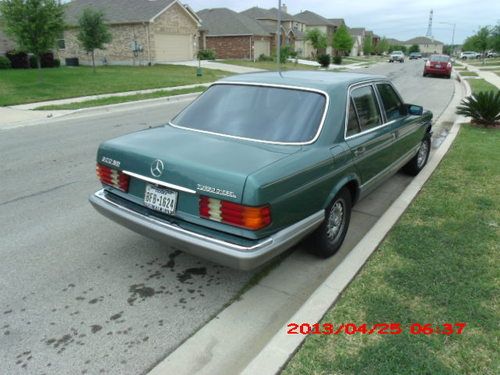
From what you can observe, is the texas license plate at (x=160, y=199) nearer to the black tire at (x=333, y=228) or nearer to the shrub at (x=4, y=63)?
the black tire at (x=333, y=228)

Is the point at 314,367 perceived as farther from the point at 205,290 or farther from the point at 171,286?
the point at 171,286

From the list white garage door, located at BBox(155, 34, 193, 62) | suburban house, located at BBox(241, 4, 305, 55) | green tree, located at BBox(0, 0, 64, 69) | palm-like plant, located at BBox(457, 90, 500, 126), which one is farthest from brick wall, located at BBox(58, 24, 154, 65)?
suburban house, located at BBox(241, 4, 305, 55)

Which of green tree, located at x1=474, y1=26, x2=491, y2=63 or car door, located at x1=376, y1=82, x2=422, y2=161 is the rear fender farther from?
green tree, located at x1=474, y1=26, x2=491, y2=63

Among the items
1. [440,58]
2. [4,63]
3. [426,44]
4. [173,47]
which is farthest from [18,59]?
[426,44]

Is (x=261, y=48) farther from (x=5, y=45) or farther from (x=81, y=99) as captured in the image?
(x=81, y=99)

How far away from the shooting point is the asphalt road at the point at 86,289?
2.73m

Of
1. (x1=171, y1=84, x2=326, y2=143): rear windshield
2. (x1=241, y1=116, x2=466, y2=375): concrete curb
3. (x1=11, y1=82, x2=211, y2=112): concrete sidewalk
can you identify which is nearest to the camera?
(x1=241, y1=116, x2=466, y2=375): concrete curb

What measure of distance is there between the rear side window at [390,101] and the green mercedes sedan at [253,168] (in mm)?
233

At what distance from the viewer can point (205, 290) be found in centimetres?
346

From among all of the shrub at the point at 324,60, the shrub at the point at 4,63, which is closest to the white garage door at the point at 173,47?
the shrub at the point at 4,63

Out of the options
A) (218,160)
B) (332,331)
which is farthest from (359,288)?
(218,160)

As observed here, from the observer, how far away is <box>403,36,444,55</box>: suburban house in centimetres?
15000

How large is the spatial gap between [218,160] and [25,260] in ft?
7.21

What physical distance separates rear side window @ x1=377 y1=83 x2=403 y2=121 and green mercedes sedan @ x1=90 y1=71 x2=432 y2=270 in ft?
0.77
